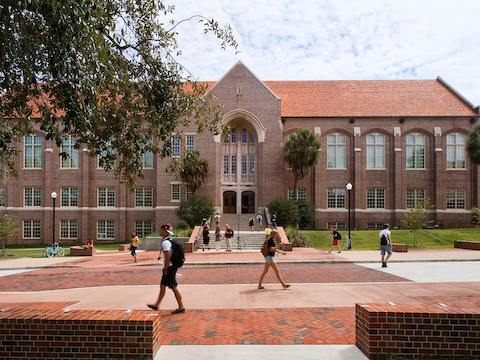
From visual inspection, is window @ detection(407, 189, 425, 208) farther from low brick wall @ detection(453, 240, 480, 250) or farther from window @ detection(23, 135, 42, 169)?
window @ detection(23, 135, 42, 169)

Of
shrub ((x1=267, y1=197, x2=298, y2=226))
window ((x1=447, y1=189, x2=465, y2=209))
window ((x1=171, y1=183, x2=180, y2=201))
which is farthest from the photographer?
window ((x1=447, y1=189, x2=465, y2=209))

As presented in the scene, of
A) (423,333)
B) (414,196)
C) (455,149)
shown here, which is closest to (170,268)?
(423,333)

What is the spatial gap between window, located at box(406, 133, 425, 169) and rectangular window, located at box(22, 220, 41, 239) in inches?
1486

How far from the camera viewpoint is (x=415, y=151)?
151 feet

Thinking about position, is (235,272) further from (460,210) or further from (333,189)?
(460,210)

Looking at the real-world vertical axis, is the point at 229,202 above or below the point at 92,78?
below

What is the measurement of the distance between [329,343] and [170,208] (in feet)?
125

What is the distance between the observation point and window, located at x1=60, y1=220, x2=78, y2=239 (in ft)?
151

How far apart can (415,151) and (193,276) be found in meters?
Answer: 35.6

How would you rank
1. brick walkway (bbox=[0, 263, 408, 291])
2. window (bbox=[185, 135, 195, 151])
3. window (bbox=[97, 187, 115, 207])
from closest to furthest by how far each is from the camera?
1. brick walkway (bbox=[0, 263, 408, 291])
2. window (bbox=[185, 135, 195, 151])
3. window (bbox=[97, 187, 115, 207])

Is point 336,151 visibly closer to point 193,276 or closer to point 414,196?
point 414,196

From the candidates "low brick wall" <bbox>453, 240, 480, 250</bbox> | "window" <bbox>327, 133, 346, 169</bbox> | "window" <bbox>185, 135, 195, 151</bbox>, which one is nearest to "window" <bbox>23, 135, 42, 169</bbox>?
"window" <bbox>185, 135, 195, 151</bbox>

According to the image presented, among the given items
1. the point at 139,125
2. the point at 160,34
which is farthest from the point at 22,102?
the point at 160,34

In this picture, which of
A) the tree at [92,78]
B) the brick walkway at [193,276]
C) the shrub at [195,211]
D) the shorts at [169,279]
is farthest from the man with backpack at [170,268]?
the shrub at [195,211]
